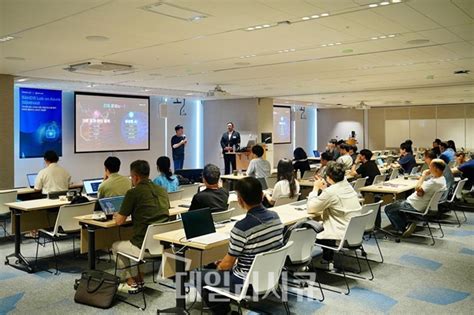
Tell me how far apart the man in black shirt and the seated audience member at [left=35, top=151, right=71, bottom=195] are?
599 cm

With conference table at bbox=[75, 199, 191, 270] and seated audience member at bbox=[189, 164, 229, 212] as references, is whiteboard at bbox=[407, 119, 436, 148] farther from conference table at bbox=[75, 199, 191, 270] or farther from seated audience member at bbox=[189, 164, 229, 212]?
seated audience member at bbox=[189, 164, 229, 212]

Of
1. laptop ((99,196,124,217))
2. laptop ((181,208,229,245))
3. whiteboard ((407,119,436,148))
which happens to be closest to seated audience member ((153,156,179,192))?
laptop ((99,196,124,217))

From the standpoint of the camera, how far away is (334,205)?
14.8 ft

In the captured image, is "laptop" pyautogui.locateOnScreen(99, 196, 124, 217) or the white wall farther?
the white wall

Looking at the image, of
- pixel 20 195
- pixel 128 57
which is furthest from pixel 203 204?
pixel 20 195

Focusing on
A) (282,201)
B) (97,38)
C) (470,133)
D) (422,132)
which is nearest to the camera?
(97,38)

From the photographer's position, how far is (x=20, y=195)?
22.7 feet

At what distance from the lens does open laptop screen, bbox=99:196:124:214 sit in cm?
441

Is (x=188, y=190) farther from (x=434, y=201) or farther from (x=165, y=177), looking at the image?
(x=434, y=201)

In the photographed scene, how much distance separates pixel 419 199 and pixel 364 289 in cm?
244

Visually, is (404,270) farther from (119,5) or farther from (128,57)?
(128,57)

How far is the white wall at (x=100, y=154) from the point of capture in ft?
35.9

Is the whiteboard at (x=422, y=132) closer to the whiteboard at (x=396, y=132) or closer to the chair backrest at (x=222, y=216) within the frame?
the whiteboard at (x=396, y=132)

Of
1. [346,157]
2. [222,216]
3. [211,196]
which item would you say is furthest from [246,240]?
[346,157]
